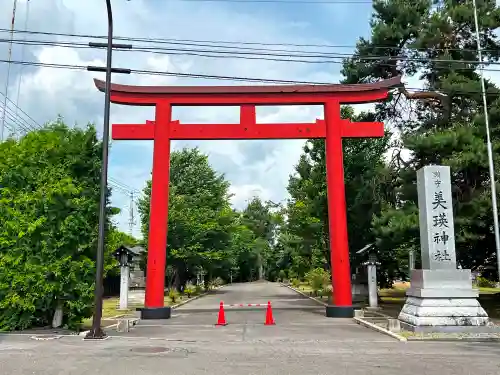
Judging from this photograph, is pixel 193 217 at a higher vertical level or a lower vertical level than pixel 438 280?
higher

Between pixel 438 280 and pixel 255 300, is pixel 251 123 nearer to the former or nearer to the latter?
pixel 438 280

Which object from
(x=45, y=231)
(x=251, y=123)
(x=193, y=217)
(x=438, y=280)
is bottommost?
(x=438, y=280)

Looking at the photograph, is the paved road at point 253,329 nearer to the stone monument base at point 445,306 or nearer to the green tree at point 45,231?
the stone monument base at point 445,306

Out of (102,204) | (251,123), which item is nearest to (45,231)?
(102,204)

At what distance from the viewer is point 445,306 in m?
13.0

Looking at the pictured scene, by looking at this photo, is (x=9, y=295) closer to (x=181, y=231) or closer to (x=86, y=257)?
(x=86, y=257)

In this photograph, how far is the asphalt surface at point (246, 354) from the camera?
8.23 meters

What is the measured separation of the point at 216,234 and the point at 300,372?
27959 mm

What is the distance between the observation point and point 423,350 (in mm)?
10242

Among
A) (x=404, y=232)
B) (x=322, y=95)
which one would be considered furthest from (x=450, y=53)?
(x=404, y=232)

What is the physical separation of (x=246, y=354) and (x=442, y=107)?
14.9 metres

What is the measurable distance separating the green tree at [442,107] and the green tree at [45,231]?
9.62 metres

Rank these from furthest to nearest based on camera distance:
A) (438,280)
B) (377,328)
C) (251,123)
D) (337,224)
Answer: (251,123), (337,224), (377,328), (438,280)

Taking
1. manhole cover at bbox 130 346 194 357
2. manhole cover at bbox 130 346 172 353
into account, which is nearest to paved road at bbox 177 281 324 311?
manhole cover at bbox 130 346 172 353
